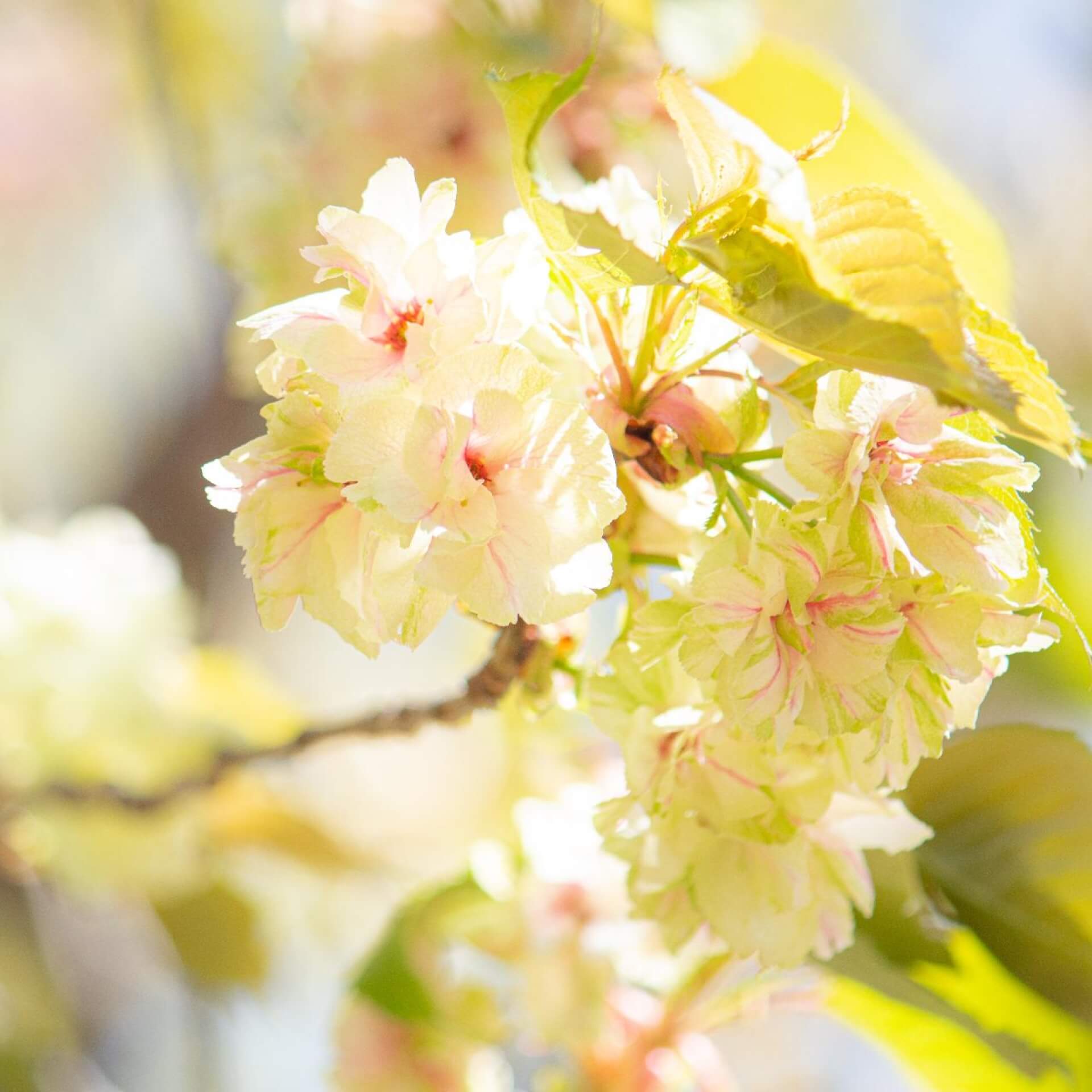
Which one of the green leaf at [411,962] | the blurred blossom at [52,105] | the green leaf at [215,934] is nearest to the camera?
the green leaf at [411,962]

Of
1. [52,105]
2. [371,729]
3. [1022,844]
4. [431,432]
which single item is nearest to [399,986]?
[371,729]

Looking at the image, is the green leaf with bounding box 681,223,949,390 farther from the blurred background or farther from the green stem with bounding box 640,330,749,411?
the blurred background

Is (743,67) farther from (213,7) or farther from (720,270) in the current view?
(213,7)

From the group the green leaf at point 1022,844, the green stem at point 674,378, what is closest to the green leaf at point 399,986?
the green leaf at point 1022,844

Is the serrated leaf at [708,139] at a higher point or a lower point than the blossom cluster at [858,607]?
higher

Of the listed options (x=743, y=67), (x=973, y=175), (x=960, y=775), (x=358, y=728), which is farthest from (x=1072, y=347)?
(x=358, y=728)

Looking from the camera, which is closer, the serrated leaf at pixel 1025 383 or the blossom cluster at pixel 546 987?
the serrated leaf at pixel 1025 383

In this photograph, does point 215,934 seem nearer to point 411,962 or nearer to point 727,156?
→ point 411,962

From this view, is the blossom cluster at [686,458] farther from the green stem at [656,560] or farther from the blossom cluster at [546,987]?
the blossom cluster at [546,987]
